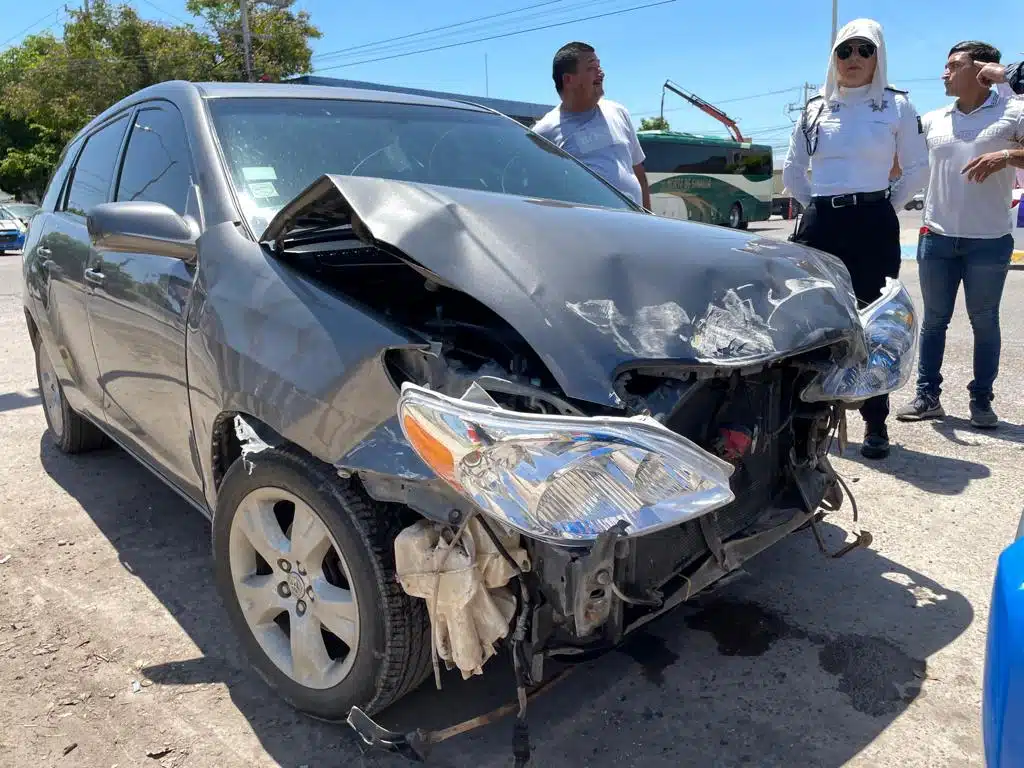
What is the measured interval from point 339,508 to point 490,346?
0.52 m

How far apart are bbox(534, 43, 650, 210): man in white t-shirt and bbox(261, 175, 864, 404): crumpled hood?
2502 millimetres

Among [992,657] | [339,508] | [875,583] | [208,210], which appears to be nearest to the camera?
[992,657]

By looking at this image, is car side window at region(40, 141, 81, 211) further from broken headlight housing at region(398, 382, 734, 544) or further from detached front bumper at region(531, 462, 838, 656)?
detached front bumper at region(531, 462, 838, 656)

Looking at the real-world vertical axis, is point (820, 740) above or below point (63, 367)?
below

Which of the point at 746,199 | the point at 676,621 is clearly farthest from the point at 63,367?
the point at 746,199

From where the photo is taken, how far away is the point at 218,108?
9.17ft

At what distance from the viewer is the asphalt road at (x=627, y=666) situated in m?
2.13

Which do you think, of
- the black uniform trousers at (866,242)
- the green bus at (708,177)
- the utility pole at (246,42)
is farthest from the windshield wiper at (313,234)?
the utility pole at (246,42)

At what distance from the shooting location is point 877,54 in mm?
3891

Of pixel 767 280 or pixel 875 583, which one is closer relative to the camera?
pixel 767 280

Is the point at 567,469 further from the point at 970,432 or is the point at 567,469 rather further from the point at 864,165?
the point at 970,432

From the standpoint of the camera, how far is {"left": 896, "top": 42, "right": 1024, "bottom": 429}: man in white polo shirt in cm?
442

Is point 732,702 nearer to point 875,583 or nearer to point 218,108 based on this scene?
point 875,583

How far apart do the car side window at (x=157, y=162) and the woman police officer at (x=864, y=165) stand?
299cm
